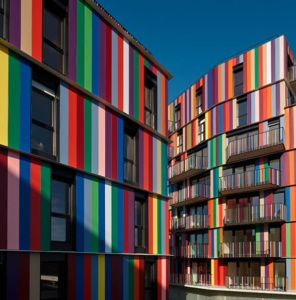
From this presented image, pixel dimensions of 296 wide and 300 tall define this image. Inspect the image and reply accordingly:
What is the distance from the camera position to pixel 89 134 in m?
13.5

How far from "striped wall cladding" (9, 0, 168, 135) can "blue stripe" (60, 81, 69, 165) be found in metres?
0.55

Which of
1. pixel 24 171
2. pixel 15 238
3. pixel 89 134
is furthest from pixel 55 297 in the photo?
pixel 89 134

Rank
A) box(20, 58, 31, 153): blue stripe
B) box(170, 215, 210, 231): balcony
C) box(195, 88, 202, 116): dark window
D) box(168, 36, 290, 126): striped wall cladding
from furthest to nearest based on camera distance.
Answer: box(195, 88, 202, 116): dark window, box(170, 215, 210, 231): balcony, box(168, 36, 290, 126): striped wall cladding, box(20, 58, 31, 153): blue stripe

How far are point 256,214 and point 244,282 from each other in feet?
14.6

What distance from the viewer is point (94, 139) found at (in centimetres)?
1370

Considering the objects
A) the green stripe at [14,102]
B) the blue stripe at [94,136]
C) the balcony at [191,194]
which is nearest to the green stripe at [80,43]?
the blue stripe at [94,136]

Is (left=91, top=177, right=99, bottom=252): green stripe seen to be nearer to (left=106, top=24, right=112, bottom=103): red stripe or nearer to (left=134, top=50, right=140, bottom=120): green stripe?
(left=106, top=24, right=112, bottom=103): red stripe

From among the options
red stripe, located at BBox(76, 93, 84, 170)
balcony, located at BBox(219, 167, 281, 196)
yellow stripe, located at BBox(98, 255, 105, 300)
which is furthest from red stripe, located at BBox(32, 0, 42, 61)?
balcony, located at BBox(219, 167, 281, 196)

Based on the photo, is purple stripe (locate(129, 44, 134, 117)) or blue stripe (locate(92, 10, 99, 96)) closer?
blue stripe (locate(92, 10, 99, 96))

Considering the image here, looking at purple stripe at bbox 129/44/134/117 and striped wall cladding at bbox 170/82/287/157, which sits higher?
striped wall cladding at bbox 170/82/287/157

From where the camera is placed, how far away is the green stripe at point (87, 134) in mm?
13245

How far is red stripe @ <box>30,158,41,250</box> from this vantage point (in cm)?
1095

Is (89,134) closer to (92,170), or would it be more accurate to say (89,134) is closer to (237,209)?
(92,170)

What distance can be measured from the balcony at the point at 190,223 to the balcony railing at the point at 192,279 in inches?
134
